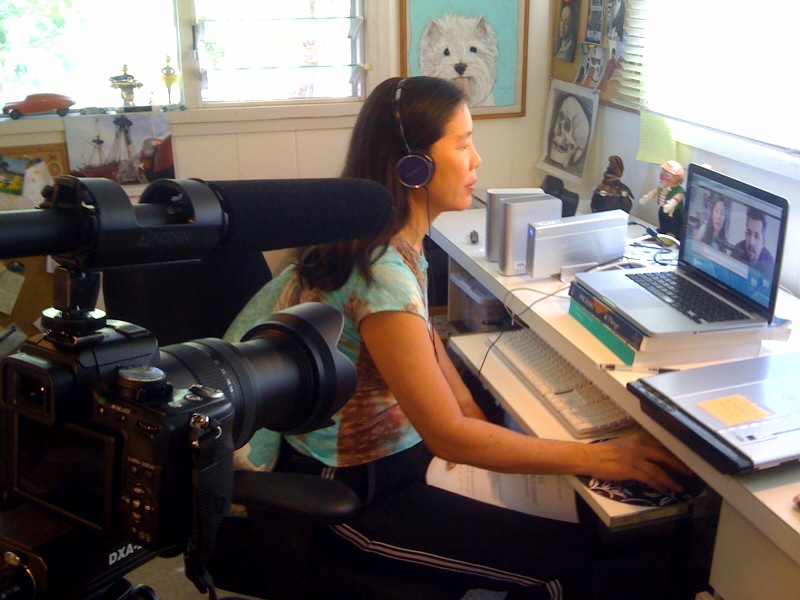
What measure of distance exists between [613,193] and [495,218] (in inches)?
19.0

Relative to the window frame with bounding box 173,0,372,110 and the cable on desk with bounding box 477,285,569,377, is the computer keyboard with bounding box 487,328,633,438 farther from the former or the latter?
the window frame with bounding box 173,0,372,110

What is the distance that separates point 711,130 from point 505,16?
79 cm

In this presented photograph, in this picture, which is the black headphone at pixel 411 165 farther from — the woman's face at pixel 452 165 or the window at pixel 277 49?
the window at pixel 277 49

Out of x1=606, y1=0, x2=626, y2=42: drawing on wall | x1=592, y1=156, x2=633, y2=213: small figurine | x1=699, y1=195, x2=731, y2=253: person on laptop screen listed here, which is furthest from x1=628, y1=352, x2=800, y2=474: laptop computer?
x1=606, y1=0, x2=626, y2=42: drawing on wall

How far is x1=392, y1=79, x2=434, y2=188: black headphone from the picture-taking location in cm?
132

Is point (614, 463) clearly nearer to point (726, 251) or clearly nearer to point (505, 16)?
point (726, 251)

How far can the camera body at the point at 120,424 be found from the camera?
0.60 m

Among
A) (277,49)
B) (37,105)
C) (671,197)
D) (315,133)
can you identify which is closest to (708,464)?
(671,197)

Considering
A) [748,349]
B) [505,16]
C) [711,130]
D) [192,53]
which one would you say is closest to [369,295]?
[748,349]

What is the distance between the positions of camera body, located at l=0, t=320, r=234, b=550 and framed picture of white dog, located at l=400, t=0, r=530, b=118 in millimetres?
1860

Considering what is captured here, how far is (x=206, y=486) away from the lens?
2.02 ft

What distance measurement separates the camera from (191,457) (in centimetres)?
61

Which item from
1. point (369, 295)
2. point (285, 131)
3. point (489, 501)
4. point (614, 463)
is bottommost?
point (489, 501)

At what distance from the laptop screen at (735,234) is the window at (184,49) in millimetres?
1199
